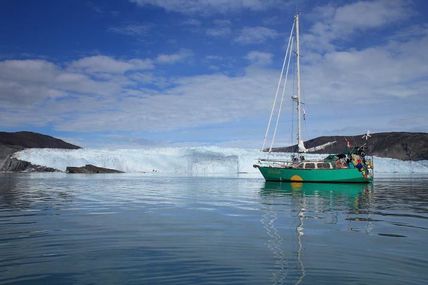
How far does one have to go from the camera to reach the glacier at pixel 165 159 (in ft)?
250

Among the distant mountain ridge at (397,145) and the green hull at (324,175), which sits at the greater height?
the distant mountain ridge at (397,145)

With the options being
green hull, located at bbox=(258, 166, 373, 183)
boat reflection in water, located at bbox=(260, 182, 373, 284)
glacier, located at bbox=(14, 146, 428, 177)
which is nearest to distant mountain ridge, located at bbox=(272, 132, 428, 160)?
glacier, located at bbox=(14, 146, 428, 177)

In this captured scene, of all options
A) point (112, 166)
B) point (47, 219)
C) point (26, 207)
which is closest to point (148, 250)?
point (47, 219)

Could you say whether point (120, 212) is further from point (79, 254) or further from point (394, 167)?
point (394, 167)

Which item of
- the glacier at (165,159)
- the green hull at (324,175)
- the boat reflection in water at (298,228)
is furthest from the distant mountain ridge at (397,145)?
the boat reflection in water at (298,228)

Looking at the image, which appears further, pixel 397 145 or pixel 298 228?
pixel 397 145

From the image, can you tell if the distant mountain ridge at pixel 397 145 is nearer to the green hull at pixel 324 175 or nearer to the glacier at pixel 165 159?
the glacier at pixel 165 159

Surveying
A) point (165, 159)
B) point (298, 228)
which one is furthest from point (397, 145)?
point (298, 228)

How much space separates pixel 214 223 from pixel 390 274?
6269mm

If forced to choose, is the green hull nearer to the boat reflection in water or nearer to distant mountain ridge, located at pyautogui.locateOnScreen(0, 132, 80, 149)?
the boat reflection in water

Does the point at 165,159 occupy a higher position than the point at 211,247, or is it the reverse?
the point at 165,159

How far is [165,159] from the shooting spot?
270 ft

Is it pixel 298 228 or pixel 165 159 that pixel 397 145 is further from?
pixel 298 228

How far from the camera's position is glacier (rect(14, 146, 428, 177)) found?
76.2m
